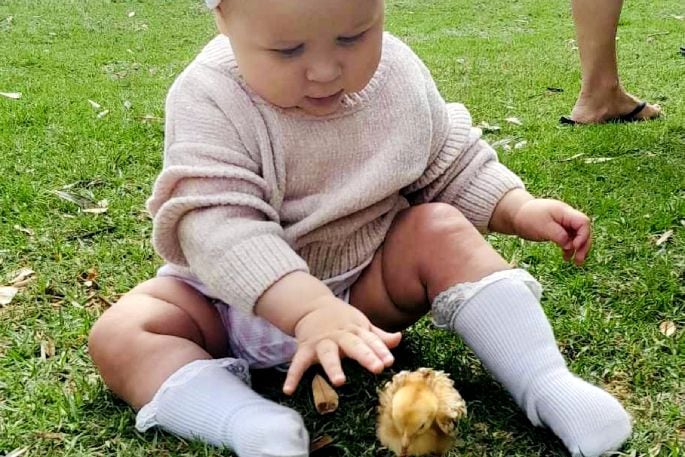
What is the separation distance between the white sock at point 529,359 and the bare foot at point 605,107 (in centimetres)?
214

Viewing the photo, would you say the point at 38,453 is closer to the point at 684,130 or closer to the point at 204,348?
the point at 204,348

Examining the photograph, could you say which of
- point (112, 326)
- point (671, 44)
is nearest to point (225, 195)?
point (112, 326)

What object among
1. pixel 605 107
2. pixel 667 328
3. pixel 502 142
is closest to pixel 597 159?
pixel 502 142

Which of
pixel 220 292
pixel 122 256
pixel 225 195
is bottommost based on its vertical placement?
pixel 122 256

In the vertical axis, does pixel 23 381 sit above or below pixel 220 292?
below

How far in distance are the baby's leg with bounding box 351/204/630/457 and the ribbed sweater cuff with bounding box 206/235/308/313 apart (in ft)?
0.84

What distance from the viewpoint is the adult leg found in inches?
134

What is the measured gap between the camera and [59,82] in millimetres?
4566

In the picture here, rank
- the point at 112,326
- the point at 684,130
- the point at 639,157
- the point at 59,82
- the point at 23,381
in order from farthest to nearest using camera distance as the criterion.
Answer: the point at 59,82 < the point at 684,130 < the point at 639,157 < the point at 23,381 < the point at 112,326

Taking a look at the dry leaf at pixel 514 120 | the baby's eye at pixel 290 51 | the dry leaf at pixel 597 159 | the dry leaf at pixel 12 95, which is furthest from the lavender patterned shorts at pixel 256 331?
the dry leaf at pixel 12 95

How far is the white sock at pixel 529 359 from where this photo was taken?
4.26 ft

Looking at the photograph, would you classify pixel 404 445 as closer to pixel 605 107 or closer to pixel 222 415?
pixel 222 415

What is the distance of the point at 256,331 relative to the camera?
1.58m

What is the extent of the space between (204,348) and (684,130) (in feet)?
7.61
